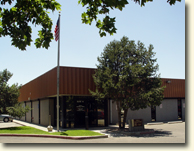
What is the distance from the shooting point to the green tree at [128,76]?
59.4 feet

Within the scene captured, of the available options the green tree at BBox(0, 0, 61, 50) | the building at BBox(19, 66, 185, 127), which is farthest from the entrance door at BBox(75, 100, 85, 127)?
the green tree at BBox(0, 0, 61, 50)

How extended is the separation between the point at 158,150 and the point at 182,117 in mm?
21835

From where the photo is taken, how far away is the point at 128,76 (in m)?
18.3

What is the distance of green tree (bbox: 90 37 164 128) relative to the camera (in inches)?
712

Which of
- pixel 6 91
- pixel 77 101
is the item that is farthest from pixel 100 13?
pixel 6 91

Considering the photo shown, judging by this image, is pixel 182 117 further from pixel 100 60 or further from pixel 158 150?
pixel 158 150

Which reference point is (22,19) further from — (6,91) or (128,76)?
(6,91)

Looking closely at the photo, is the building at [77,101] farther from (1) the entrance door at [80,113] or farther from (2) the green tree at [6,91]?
(2) the green tree at [6,91]

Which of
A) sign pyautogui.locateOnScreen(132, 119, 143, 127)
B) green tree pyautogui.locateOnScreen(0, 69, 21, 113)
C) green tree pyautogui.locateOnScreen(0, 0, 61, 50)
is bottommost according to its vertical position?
sign pyautogui.locateOnScreen(132, 119, 143, 127)

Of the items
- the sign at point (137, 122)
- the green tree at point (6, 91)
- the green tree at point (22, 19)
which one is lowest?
the sign at point (137, 122)

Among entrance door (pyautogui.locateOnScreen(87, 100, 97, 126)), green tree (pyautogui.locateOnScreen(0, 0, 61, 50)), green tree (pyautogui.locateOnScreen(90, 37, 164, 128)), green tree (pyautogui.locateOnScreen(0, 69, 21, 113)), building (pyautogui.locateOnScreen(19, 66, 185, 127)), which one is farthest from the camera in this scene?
green tree (pyautogui.locateOnScreen(0, 69, 21, 113))

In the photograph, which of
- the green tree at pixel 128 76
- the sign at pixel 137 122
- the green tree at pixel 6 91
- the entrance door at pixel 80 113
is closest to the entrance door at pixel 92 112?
the entrance door at pixel 80 113

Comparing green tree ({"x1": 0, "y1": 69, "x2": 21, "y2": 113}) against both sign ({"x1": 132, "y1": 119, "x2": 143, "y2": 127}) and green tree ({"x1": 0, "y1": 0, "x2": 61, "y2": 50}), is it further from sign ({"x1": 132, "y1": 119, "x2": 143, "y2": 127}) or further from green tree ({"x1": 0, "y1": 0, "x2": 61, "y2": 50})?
green tree ({"x1": 0, "y1": 0, "x2": 61, "y2": 50})

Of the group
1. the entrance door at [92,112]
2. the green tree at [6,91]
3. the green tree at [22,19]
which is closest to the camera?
the green tree at [22,19]
